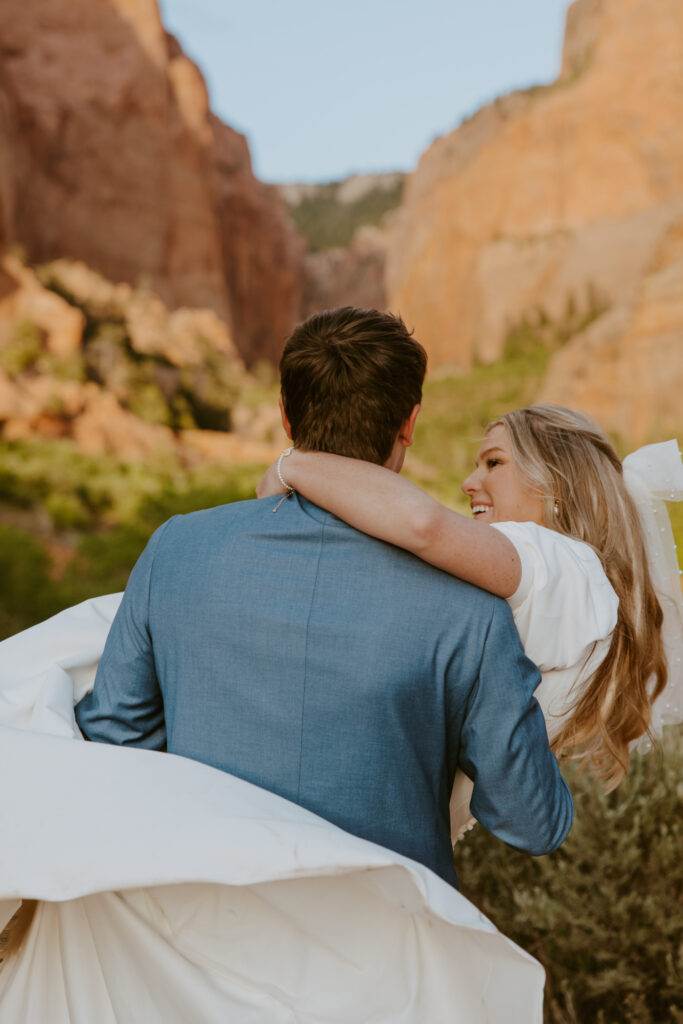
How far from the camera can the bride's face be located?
1.84 m

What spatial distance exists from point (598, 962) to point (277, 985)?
6.43 feet

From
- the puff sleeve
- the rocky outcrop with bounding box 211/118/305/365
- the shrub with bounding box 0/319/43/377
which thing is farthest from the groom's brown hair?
the rocky outcrop with bounding box 211/118/305/365

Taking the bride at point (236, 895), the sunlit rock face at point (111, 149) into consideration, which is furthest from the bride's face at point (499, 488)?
the sunlit rock face at point (111, 149)

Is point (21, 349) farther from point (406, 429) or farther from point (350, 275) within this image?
point (350, 275)

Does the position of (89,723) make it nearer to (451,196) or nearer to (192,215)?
(192,215)

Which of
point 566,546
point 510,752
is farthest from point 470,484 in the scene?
point 510,752

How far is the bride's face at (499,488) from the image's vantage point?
72.5 inches

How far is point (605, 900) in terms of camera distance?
8.85 feet

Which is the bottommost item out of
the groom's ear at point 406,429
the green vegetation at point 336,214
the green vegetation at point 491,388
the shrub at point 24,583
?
the shrub at point 24,583

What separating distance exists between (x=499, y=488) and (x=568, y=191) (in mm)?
34916

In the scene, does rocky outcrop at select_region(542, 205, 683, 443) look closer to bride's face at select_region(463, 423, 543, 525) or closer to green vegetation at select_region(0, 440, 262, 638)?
green vegetation at select_region(0, 440, 262, 638)

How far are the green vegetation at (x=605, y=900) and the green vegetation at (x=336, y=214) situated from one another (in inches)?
2308

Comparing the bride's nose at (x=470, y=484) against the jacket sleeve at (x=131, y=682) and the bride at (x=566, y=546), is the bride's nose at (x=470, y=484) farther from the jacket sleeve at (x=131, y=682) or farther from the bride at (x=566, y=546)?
the jacket sleeve at (x=131, y=682)

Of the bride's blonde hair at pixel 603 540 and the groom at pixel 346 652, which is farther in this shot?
the bride's blonde hair at pixel 603 540
